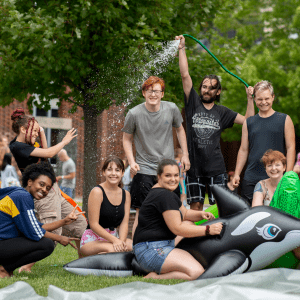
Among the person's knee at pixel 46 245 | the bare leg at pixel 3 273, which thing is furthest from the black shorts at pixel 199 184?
the bare leg at pixel 3 273

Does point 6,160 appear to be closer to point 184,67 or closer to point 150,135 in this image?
point 150,135

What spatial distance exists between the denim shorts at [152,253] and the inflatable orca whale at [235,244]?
0.12m

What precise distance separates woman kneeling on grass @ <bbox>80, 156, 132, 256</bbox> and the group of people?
1 cm

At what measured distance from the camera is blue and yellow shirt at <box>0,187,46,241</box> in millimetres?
3973

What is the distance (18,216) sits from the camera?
3967 millimetres

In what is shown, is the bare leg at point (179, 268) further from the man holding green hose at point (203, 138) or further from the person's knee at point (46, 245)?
the man holding green hose at point (203, 138)

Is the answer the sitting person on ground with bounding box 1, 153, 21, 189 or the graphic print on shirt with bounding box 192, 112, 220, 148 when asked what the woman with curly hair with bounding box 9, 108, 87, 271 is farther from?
the sitting person on ground with bounding box 1, 153, 21, 189

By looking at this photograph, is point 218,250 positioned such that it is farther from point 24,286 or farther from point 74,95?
point 74,95

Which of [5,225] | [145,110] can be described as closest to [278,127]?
[145,110]

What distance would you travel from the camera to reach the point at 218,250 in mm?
3889

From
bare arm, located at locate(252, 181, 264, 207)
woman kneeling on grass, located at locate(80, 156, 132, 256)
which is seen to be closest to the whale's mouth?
bare arm, located at locate(252, 181, 264, 207)

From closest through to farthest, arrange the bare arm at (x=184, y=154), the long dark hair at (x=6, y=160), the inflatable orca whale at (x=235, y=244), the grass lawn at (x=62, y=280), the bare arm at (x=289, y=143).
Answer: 1. the grass lawn at (x=62, y=280)
2. the inflatable orca whale at (x=235, y=244)
3. the bare arm at (x=289, y=143)
4. the bare arm at (x=184, y=154)
5. the long dark hair at (x=6, y=160)

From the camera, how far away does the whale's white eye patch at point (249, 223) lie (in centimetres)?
388

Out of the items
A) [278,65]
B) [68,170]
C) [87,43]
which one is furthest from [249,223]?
[278,65]
